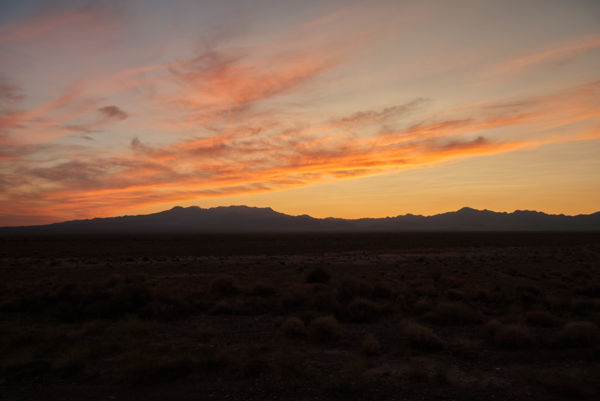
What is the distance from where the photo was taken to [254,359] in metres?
8.20

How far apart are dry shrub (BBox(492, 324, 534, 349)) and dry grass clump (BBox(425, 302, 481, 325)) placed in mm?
2199

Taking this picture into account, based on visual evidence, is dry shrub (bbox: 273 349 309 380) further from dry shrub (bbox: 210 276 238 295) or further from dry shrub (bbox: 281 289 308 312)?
dry shrub (bbox: 210 276 238 295)

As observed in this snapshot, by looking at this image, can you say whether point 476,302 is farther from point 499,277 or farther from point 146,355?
point 146,355

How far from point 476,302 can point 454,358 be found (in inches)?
260

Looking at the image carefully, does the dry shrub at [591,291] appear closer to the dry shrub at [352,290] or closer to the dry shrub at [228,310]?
the dry shrub at [352,290]

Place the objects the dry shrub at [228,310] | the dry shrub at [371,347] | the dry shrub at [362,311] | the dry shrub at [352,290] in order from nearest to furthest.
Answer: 1. the dry shrub at [371,347]
2. the dry shrub at [362,311]
3. the dry shrub at [228,310]
4. the dry shrub at [352,290]

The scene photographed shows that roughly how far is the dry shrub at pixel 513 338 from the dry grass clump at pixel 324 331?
14.5ft

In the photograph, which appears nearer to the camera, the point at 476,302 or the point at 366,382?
the point at 366,382

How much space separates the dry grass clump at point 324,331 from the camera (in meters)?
10.2

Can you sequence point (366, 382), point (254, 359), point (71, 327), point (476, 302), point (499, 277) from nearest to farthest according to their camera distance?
point (366, 382) < point (254, 359) < point (71, 327) < point (476, 302) < point (499, 277)

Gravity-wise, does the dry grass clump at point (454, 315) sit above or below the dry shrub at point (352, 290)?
below

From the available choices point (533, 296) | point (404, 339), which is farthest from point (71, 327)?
point (533, 296)

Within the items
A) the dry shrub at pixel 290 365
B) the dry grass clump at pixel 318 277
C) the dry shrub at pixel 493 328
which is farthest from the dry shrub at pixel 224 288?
the dry shrub at pixel 493 328

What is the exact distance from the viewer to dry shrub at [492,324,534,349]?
9266 millimetres
